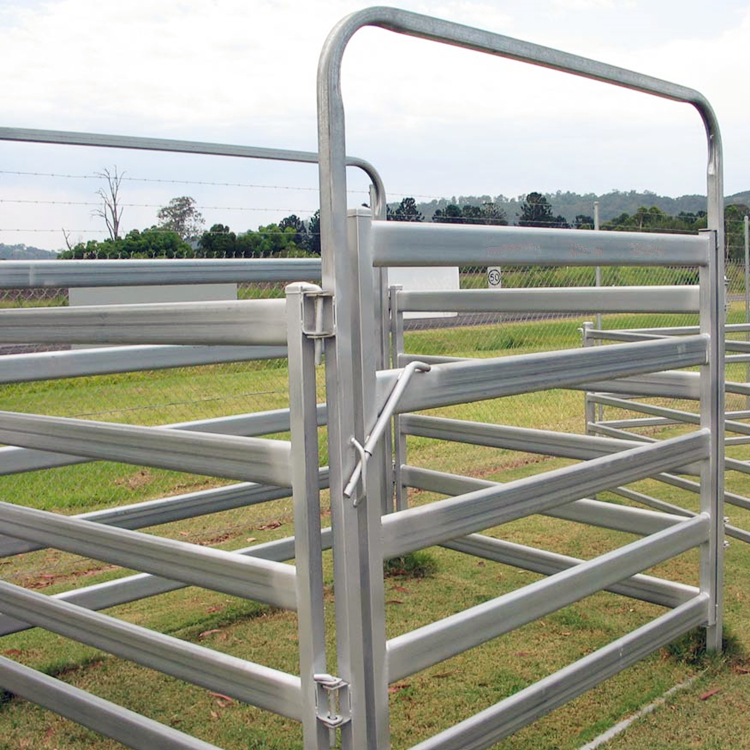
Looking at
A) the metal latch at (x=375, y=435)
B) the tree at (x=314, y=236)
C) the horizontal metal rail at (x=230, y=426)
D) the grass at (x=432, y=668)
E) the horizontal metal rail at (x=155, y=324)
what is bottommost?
the grass at (x=432, y=668)

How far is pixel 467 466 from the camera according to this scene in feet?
23.9

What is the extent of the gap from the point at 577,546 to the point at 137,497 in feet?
10.5

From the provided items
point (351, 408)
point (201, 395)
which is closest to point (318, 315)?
point (351, 408)

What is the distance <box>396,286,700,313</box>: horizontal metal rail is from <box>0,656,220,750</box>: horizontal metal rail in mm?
1821

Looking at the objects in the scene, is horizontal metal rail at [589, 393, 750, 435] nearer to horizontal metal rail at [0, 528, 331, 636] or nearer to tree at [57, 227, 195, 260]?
horizontal metal rail at [0, 528, 331, 636]

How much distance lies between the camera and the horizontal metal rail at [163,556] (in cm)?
198

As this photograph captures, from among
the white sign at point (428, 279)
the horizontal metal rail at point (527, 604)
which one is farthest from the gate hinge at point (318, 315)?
the white sign at point (428, 279)

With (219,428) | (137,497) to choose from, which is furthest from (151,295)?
(219,428)

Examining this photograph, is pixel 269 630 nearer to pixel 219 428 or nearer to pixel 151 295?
pixel 219 428

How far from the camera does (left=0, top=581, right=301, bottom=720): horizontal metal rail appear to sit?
201 centimetres

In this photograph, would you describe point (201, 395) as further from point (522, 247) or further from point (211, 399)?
point (522, 247)

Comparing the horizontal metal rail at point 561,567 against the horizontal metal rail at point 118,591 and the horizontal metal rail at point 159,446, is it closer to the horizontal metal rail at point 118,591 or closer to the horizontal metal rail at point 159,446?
the horizontal metal rail at point 118,591

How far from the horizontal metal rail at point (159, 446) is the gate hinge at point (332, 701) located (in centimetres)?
42

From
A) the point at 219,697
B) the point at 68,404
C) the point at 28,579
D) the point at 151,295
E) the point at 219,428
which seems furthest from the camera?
the point at 68,404
